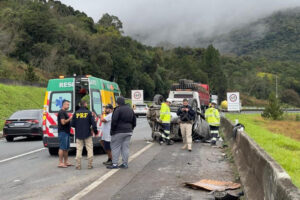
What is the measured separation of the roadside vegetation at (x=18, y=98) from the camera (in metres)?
32.5

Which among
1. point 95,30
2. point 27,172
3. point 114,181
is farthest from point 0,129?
point 95,30

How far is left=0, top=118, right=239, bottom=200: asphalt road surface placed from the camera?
746 centimetres

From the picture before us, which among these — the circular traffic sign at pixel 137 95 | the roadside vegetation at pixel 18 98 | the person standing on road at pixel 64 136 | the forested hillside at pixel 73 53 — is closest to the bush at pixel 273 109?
the circular traffic sign at pixel 137 95

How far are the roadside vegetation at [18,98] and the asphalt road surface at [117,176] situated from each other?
59.4 feet

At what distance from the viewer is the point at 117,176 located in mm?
9156

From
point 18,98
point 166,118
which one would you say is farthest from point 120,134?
point 18,98

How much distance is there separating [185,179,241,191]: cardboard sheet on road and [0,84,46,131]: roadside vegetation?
22883 millimetres

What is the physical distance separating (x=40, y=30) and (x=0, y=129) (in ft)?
163

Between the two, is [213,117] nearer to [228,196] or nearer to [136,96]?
[228,196]

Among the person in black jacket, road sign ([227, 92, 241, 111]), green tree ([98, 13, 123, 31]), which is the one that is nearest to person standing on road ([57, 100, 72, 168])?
the person in black jacket

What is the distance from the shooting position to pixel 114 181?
8.59 metres

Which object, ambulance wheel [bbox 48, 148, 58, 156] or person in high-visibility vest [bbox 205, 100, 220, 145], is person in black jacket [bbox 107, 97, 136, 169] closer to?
ambulance wheel [bbox 48, 148, 58, 156]

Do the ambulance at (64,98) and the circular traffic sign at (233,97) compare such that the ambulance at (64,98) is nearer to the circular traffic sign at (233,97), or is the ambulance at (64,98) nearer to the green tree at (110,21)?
the circular traffic sign at (233,97)

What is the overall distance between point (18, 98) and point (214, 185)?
31.8m
